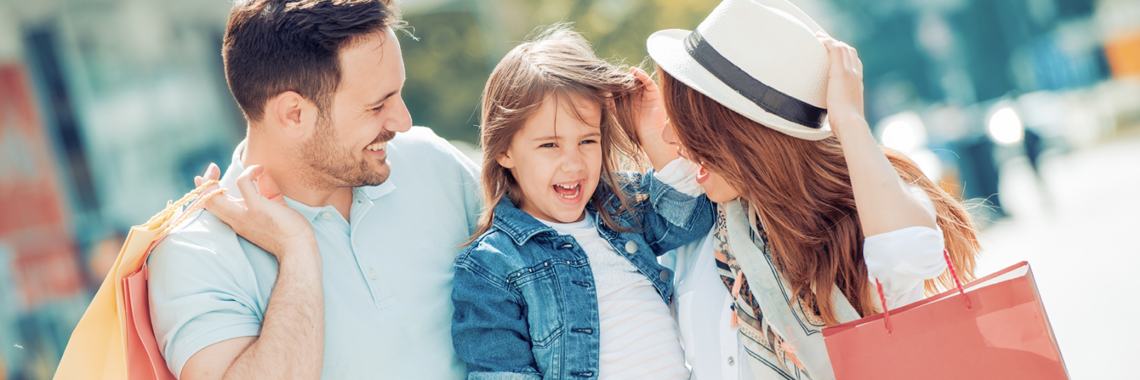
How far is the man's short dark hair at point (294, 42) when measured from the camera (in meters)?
2.26

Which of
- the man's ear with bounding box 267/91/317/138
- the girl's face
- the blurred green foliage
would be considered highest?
the blurred green foliage

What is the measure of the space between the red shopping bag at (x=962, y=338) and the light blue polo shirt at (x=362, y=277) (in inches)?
47.6

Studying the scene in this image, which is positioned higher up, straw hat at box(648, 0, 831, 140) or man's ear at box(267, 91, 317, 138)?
man's ear at box(267, 91, 317, 138)

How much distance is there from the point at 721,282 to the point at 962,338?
724 millimetres

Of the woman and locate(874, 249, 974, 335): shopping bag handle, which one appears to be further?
the woman

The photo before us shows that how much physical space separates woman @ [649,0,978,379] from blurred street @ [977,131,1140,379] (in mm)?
600

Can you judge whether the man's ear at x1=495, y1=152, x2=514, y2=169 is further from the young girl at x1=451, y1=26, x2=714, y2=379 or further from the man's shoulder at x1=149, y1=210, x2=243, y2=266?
the man's shoulder at x1=149, y1=210, x2=243, y2=266

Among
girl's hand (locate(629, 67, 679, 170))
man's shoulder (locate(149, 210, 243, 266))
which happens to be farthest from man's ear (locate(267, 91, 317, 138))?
girl's hand (locate(629, 67, 679, 170))

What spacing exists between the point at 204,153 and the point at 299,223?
22.9 feet

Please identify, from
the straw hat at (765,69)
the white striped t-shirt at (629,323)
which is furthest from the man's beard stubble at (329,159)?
the straw hat at (765,69)

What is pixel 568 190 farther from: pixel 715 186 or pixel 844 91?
pixel 844 91

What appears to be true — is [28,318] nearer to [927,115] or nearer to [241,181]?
[241,181]

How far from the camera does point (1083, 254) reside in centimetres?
646

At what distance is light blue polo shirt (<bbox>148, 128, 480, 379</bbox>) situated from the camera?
1975 mm
